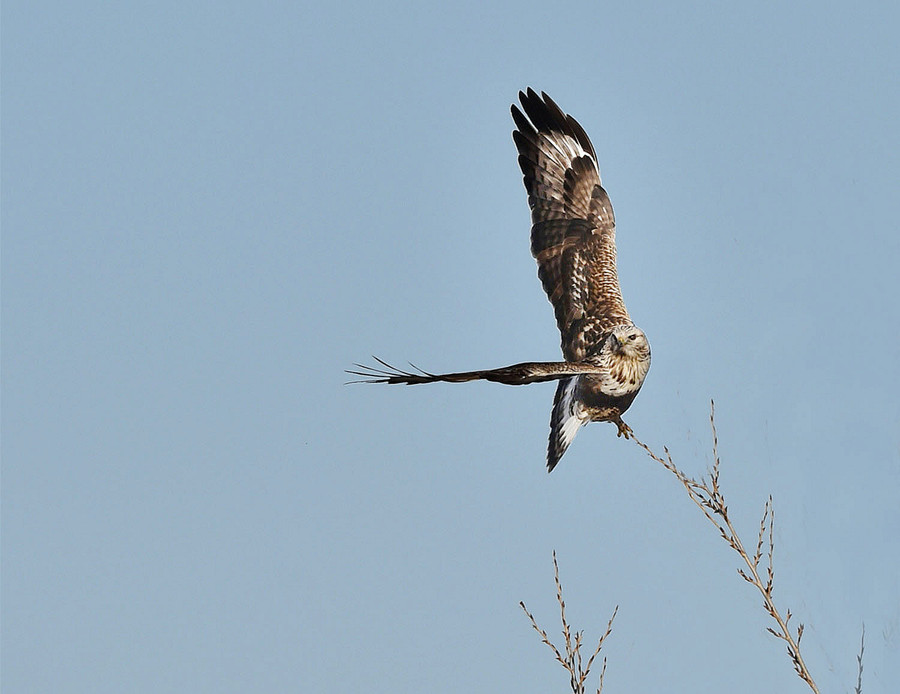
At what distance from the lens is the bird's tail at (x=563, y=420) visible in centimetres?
1404

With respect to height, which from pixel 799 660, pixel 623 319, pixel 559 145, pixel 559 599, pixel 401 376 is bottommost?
pixel 799 660

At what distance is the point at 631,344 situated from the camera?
1339 cm

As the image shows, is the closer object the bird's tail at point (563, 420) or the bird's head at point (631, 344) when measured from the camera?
the bird's head at point (631, 344)

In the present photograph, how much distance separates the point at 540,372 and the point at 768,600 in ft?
15.8

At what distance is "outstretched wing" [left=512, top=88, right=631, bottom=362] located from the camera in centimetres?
1590

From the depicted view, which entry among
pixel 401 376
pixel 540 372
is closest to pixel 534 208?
pixel 540 372

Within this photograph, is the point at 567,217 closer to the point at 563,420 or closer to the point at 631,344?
the point at 563,420

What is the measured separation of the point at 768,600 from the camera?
249 inches

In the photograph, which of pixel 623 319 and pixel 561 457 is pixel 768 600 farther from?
pixel 623 319

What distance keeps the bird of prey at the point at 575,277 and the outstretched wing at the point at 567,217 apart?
0.01 m

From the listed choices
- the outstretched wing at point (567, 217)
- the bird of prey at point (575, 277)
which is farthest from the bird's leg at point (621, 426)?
the outstretched wing at point (567, 217)

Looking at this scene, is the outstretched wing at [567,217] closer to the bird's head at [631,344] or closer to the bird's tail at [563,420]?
the bird's tail at [563,420]

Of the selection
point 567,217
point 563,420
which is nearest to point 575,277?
point 567,217

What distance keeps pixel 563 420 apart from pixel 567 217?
392cm
